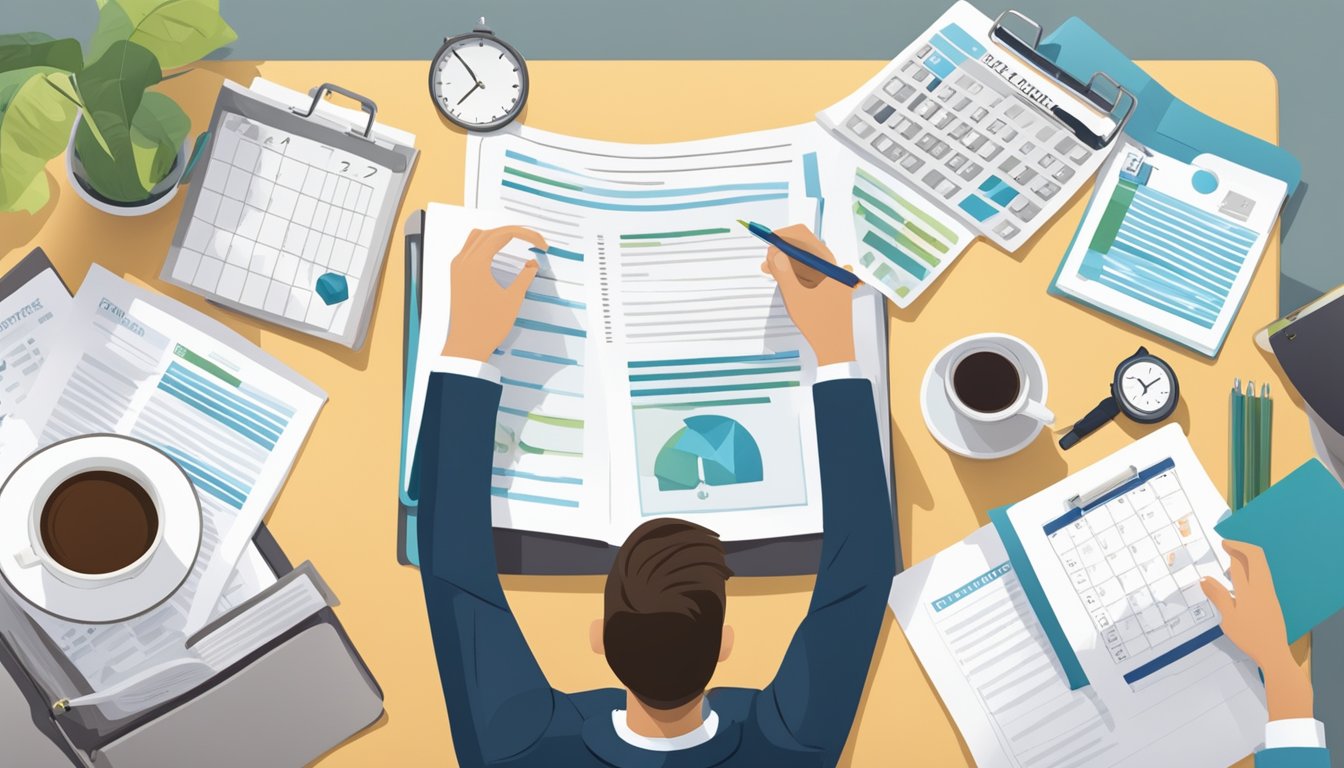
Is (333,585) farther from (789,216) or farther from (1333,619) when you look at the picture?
(1333,619)

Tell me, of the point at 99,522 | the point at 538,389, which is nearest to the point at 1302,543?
the point at 538,389

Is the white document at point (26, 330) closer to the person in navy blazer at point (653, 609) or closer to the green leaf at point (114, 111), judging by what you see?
the green leaf at point (114, 111)

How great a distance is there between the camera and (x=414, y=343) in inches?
49.9

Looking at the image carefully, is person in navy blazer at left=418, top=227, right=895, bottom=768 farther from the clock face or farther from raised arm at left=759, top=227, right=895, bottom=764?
the clock face

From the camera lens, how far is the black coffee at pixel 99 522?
3.69 feet

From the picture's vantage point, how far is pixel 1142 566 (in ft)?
4.02

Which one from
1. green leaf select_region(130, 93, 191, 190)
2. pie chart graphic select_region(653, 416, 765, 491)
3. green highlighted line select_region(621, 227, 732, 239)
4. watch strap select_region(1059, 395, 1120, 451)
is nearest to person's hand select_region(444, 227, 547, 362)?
green highlighted line select_region(621, 227, 732, 239)

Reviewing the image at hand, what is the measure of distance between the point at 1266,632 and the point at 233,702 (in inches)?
46.9

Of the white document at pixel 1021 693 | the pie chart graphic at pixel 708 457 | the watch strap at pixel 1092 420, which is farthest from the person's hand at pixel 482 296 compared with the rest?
the watch strap at pixel 1092 420

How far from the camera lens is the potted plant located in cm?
109

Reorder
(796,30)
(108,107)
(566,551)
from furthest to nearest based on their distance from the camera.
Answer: (796,30), (566,551), (108,107)

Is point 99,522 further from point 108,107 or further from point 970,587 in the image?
point 970,587

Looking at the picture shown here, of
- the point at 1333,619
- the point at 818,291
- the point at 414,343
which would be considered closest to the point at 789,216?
the point at 818,291

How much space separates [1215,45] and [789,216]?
785 mm
